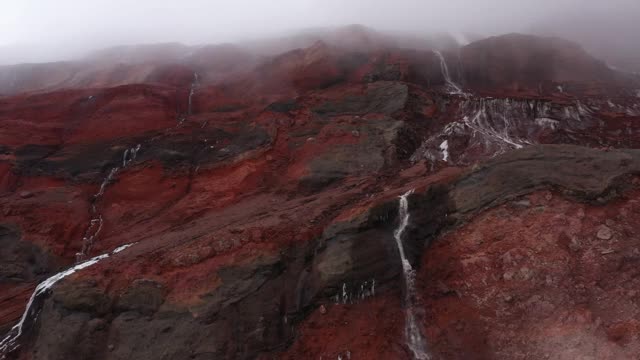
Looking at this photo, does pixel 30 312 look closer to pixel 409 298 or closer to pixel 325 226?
pixel 325 226

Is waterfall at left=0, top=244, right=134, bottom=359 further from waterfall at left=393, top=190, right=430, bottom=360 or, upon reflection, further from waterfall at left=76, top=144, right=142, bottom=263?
waterfall at left=393, top=190, right=430, bottom=360

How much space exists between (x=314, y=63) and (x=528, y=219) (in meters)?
25.9

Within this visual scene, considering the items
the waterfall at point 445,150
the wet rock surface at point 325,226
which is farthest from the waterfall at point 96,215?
the waterfall at point 445,150

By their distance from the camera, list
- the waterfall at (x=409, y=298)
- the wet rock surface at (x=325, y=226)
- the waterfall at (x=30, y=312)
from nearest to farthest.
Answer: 1. the waterfall at (x=409, y=298)
2. the wet rock surface at (x=325, y=226)
3. the waterfall at (x=30, y=312)

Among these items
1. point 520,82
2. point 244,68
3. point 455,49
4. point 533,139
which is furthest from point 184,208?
point 455,49

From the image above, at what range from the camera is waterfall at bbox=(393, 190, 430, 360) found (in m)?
14.6

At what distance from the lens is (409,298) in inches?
637

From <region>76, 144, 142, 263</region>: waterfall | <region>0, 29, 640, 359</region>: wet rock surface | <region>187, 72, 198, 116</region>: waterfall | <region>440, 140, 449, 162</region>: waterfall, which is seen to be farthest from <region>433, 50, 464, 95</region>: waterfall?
<region>76, 144, 142, 263</region>: waterfall

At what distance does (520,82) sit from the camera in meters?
39.4

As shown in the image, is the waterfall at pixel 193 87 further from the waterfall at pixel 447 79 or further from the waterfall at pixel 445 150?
the waterfall at pixel 447 79

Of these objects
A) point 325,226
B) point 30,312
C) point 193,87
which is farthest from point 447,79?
point 30,312

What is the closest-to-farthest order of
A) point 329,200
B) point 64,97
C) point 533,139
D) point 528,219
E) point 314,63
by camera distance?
1. point 528,219
2. point 329,200
3. point 533,139
4. point 64,97
5. point 314,63

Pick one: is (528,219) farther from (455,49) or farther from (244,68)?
(244,68)

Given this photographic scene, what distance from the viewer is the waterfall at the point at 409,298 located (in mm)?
14602
